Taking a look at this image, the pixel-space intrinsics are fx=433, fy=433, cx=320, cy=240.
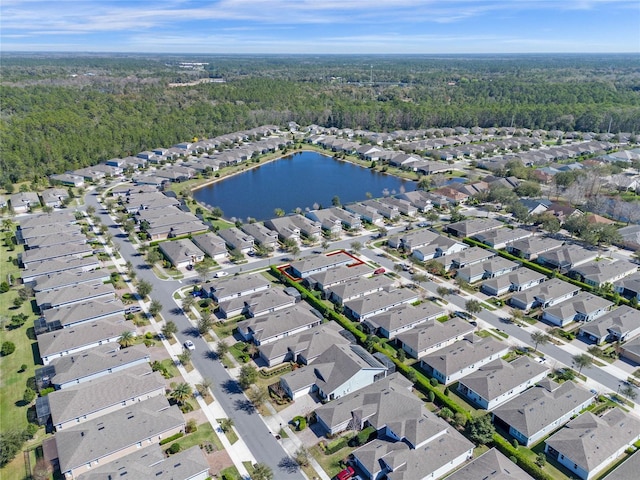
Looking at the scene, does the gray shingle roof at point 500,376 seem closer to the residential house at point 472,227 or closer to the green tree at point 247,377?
the green tree at point 247,377

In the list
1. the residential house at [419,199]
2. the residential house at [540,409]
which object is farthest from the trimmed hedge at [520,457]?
the residential house at [419,199]

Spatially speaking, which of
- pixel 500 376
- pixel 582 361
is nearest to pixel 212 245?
pixel 500 376

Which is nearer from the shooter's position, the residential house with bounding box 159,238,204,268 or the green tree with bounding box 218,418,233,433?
the green tree with bounding box 218,418,233,433

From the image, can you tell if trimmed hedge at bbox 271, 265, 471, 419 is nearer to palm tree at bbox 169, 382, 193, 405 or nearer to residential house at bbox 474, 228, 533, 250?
palm tree at bbox 169, 382, 193, 405

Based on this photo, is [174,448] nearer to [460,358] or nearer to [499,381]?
[460,358]

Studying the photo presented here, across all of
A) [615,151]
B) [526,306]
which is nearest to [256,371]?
[526,306]

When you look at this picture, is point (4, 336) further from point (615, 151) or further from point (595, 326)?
point (615, 151)

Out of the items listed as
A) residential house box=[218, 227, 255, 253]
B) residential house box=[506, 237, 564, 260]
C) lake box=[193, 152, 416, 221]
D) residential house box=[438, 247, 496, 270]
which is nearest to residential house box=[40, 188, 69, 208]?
lake box=[193, 152, 416, 221]
